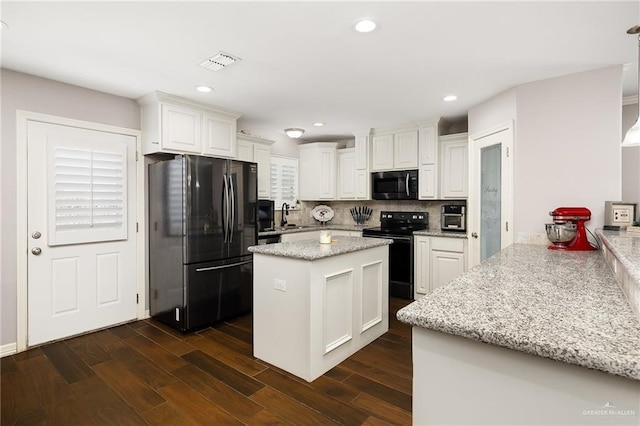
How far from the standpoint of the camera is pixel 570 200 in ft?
9.23

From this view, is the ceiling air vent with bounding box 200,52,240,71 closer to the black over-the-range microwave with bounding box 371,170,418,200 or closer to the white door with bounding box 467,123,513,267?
the white door with bounding box 467,123,513,267

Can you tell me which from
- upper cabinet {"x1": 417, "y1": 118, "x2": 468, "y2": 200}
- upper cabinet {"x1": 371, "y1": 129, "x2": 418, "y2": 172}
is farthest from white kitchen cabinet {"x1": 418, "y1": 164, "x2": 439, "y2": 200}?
upper cabinet {"x1": 371, "y1": 129, "x2": 418, "y2": 172}

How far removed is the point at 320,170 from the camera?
5.46m

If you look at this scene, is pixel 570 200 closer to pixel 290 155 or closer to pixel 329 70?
pixel 329 70

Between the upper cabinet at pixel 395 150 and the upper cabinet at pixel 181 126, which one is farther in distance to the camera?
the upper cabinet at pixel 395 150

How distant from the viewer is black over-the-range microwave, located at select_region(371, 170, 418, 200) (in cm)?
460

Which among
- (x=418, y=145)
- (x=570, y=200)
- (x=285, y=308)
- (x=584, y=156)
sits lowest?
(x=285, y=308)

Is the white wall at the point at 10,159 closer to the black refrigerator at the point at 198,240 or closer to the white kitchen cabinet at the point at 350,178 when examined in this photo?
the black refrigerator at the point at 198,240

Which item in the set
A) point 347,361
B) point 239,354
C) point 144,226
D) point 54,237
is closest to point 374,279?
point 347,361

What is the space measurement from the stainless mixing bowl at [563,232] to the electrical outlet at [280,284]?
2138 mm

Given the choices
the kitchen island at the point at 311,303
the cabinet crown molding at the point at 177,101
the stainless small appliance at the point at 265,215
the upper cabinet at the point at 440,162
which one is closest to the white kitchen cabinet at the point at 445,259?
the upper cabinet at the point at 440,162

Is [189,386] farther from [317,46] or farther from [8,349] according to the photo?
[317,46]

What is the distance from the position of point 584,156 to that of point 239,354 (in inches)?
132

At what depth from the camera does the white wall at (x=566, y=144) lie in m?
2.67
